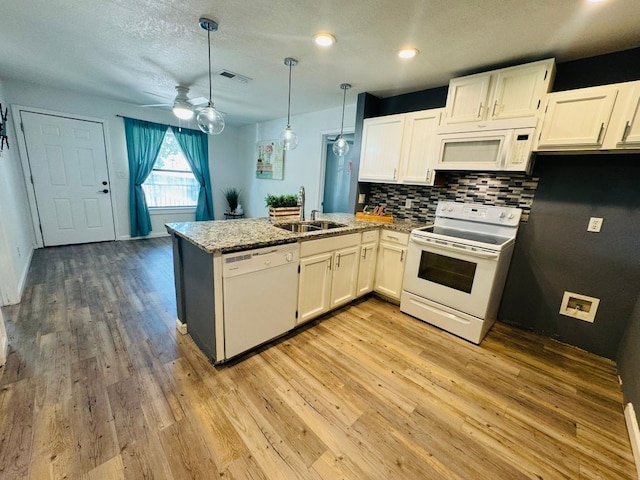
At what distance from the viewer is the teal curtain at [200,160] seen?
523 cm

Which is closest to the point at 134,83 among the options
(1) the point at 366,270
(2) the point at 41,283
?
(2) the point at 41,283

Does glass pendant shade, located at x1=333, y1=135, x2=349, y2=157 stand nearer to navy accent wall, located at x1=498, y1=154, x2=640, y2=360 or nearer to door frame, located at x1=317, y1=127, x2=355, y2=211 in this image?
door frame, located at x1=317, y1=127, x2=355, y2=211

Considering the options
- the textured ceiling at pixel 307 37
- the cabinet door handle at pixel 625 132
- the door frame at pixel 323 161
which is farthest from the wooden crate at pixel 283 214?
the cabinet door handle at pixel 625 132

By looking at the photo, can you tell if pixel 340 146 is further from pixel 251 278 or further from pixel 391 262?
pixel 251 278

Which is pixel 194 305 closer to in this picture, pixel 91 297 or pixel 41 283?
pixel 91 297

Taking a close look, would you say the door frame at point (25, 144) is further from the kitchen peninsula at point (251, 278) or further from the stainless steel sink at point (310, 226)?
the stainless steel sink at point (310, 226)

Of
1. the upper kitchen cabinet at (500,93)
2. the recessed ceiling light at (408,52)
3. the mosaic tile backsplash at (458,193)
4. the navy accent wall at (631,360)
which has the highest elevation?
the recessed ceiling light at (408,52)

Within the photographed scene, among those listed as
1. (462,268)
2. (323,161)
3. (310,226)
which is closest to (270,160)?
(323,161)

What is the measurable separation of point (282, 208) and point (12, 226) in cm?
301

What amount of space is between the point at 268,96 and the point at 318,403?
3644 mm

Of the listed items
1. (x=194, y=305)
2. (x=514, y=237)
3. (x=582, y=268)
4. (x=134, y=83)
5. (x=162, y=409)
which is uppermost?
(x=134, y=83)

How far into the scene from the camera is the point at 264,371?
1.82 metres

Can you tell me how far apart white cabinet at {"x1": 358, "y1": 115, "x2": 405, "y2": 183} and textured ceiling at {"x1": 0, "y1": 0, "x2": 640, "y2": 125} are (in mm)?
402

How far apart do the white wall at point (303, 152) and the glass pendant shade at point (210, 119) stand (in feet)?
7.05
